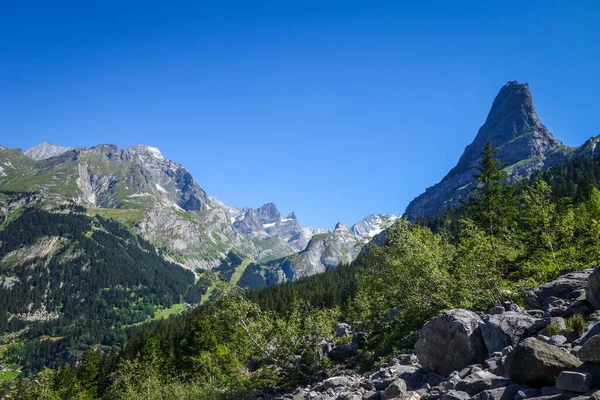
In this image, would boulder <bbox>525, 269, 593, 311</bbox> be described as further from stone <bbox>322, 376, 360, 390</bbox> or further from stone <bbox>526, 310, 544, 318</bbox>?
stone <bbox>322, 376, 360, 390</bbox>

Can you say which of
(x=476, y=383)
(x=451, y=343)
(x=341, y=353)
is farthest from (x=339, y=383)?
(x=341, y=353)

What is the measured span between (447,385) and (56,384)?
10015 cm

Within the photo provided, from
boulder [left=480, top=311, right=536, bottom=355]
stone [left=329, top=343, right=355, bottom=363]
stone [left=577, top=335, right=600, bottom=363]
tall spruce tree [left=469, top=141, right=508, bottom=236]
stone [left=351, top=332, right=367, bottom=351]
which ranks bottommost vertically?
stone [left=329, top=343, right=355, bottom=363]

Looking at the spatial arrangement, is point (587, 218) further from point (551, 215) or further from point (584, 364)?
point (584, 364)

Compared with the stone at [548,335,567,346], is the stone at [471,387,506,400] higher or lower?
lower

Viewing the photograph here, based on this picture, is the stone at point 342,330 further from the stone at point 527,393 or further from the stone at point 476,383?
the stone at point 527,393

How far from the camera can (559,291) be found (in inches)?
658

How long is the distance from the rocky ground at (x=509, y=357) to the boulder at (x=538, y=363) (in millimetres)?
21

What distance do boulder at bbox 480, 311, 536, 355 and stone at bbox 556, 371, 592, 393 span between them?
5.91 m

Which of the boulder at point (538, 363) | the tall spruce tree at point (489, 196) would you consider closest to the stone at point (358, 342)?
the tall spruce tree at point (489, 196)

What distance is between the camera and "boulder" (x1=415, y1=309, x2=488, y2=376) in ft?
48.6

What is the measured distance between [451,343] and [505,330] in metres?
2.42

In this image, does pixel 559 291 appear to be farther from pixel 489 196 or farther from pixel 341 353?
pixel 489 196

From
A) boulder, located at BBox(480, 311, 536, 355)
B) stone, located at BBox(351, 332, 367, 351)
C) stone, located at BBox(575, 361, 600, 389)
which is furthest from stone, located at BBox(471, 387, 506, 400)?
stone, located at BBox(351, 332, 367, 351)
